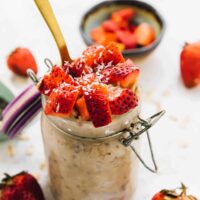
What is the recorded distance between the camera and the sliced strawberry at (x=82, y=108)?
2.67 feet

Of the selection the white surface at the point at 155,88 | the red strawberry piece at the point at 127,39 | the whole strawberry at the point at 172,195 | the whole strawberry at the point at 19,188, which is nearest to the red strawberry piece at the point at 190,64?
the white surface at the point at 155,88

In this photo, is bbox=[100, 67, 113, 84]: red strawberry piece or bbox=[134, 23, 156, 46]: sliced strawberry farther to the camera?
bbox=[134, 23, 156, 46]: sliced strawberry

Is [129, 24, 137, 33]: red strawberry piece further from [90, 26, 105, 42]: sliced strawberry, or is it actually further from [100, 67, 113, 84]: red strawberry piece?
[100, 67, 113, 84]: red strawberry piece

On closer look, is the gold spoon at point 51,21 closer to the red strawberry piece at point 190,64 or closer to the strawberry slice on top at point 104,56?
the strawberry slice on top at point 104,56

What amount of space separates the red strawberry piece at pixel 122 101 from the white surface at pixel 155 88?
297mm

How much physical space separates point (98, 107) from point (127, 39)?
51 cm

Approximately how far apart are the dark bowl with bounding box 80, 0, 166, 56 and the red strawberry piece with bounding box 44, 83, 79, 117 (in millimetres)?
446

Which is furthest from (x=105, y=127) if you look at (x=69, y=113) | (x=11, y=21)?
(x=11, y=21)

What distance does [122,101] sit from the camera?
813mm

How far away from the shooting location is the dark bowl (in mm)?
1297

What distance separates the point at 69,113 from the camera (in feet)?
2.68

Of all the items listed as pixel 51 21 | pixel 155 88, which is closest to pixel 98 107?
pixel 51 21

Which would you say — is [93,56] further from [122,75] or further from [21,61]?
[21,61]

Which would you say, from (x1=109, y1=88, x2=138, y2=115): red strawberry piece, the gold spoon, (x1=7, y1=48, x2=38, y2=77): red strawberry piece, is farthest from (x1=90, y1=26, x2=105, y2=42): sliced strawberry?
(x1=109, y1=88, x2=138, y2=115): red strawberry piece
